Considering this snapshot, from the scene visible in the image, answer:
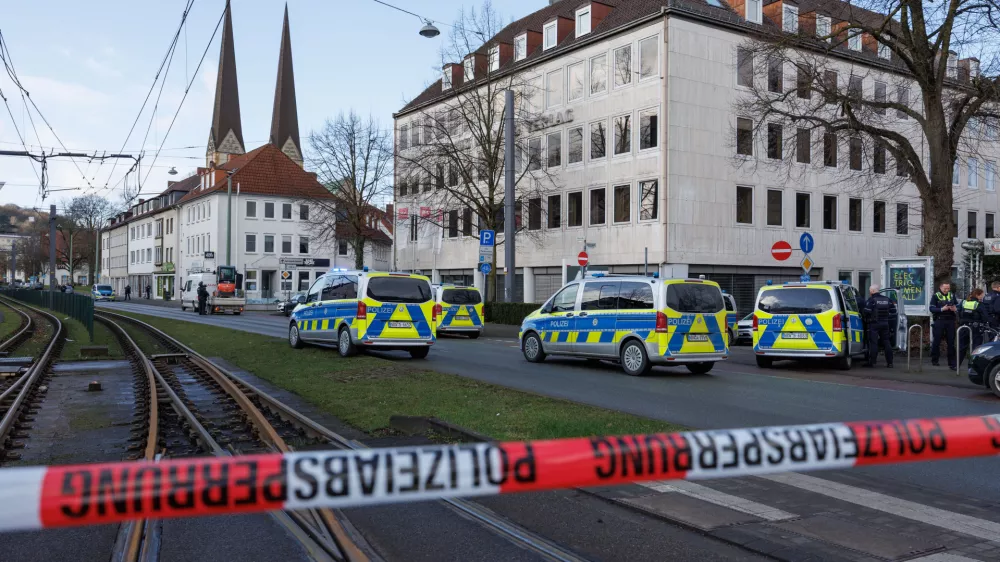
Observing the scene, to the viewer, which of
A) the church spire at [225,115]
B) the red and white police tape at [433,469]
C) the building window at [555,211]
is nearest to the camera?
the red and white police tape at [433,469]

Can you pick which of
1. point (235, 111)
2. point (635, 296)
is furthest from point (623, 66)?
point (235, 111)

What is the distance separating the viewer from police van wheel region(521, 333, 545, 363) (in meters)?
17.6

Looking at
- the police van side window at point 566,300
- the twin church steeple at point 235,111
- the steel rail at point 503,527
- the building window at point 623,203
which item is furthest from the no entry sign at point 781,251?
the twin church steeple at point 235,111

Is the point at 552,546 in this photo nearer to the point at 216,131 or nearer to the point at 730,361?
the point at 730,361

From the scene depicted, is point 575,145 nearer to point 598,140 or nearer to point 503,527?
point 598,140

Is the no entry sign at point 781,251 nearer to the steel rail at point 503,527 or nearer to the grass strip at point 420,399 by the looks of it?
the grass strip at point 420,399

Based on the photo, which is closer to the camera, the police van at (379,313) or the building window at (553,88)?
the police van at (379,313)

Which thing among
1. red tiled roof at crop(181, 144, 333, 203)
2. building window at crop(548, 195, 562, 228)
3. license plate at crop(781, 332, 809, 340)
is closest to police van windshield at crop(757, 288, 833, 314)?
license plate at crop(781, 332, 809, 340)

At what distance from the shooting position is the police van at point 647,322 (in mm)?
15016

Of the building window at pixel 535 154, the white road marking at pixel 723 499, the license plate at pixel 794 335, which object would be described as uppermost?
the building window at pixel 535 154

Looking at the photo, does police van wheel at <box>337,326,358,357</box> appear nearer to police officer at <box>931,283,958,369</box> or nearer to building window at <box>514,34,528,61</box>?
police officer at <box>931,283,958,369</box>

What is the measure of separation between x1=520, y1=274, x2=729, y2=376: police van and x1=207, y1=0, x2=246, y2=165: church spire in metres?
76.3

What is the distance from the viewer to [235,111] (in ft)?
290

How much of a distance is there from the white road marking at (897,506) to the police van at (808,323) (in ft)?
34.8
